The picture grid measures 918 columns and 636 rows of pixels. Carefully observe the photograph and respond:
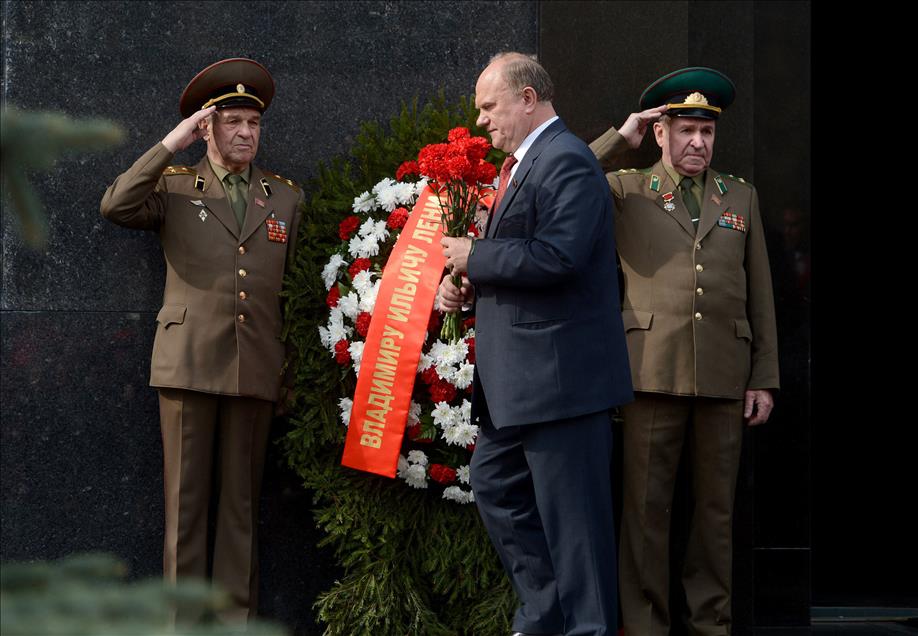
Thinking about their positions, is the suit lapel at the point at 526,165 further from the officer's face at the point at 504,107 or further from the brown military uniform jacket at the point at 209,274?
the brown military uniform jacket at the point at 209,274

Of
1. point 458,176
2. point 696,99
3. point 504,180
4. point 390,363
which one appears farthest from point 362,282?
point 696,99

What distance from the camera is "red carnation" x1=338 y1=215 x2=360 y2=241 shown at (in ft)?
15.6

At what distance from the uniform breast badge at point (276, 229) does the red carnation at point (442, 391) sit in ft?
3.00

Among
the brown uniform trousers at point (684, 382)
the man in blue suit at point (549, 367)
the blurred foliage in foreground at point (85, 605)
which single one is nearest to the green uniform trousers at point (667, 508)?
the brown uniform trousers at point (684, 382)

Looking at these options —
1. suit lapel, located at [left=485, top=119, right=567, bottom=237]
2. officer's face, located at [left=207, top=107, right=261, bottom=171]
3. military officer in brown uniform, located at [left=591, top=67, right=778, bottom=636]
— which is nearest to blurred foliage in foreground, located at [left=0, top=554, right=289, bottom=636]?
suit lapel, located at [left=485, top=119, right=567, bottom=237]

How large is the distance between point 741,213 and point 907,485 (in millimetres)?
2547

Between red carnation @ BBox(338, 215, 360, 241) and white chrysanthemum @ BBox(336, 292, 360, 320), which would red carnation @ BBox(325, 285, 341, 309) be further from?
red carnation @ BBox(338, 215, 360, 241)

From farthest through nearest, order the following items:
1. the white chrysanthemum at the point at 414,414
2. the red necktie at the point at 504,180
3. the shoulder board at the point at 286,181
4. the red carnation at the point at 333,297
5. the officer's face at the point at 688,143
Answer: the shoulder board at the point at 286,181 < the officer's face at the point at 688,143 < the red carnation at the point at 333,297 < the white chrysanthemum at the point at 414,414 < the red necktie at the point at 504,180

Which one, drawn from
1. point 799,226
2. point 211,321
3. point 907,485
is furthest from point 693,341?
point 907,485

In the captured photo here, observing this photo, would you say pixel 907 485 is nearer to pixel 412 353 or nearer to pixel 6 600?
pixel 412 353

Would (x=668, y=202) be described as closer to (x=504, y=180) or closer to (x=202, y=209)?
(x=504, y=180)

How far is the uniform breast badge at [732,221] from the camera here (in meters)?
4.75

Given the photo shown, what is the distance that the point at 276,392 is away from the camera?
186 inches

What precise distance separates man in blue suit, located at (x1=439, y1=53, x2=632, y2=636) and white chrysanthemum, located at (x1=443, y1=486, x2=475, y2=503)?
626 mm
